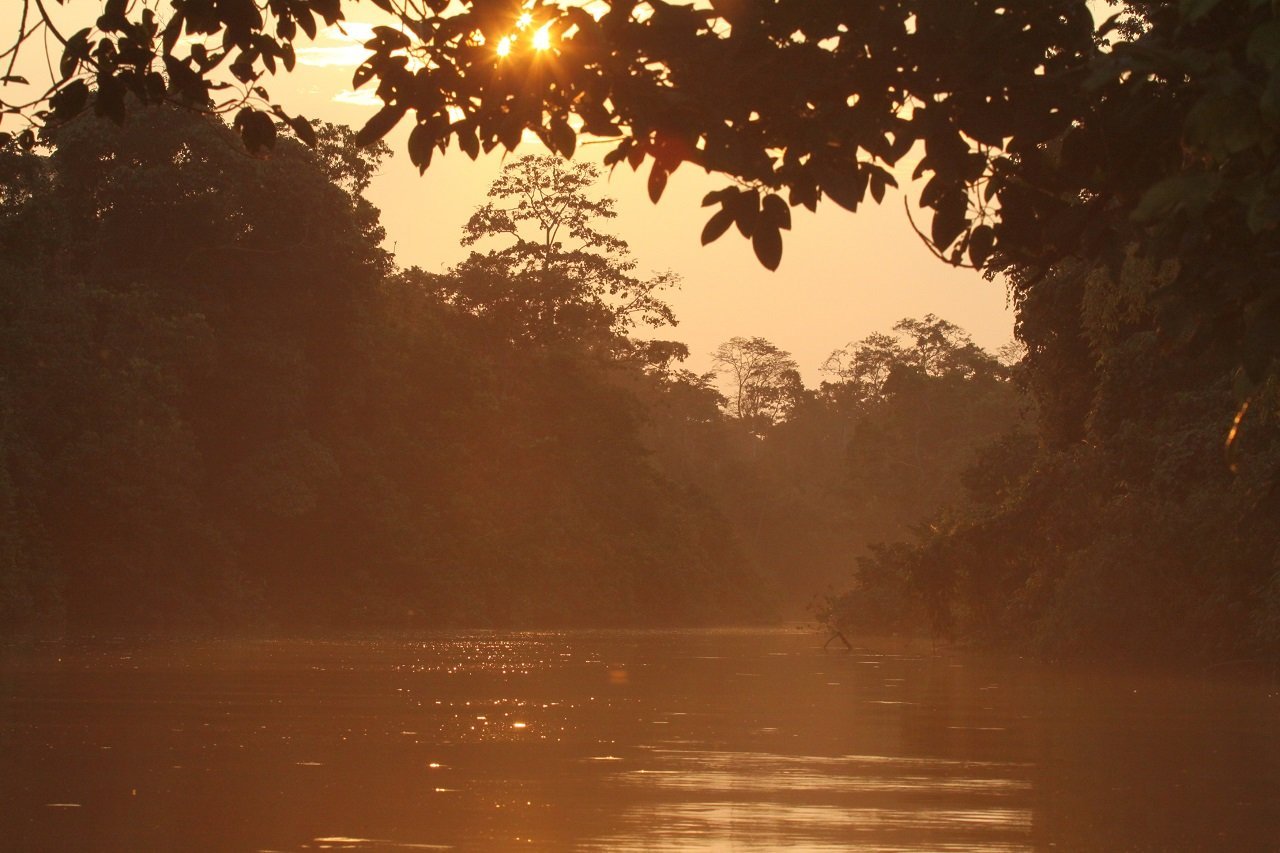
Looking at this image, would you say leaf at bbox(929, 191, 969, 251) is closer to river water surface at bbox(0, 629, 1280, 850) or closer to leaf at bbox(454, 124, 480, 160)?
leaf at bbox(454, 124, 480, 160)

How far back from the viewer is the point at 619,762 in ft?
34.0

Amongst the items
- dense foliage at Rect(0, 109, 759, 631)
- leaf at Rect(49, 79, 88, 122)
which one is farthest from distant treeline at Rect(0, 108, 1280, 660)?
leaf at Rect(49, 79, 88, 122)

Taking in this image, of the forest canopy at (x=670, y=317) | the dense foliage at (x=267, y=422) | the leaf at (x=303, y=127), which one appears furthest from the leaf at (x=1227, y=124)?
the dense foliage at (x=267, y=422)

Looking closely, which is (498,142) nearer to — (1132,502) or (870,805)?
(870,805)

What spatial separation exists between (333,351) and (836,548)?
43.9 meters

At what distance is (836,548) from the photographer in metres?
83.6

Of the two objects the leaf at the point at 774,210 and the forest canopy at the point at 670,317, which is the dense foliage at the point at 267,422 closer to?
the forest canopy at the point at 670,317

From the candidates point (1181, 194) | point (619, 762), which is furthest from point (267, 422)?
point (1181, 194)

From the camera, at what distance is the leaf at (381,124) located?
529 cm

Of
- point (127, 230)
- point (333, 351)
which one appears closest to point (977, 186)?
point (127, 230)

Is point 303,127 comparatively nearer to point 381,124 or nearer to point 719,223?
point 381,124

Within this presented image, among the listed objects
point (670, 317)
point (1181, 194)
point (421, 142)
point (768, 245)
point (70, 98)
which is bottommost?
point (1181, 194)

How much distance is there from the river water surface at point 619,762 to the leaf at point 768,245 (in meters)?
3.12

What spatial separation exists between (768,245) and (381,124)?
4.20ft
